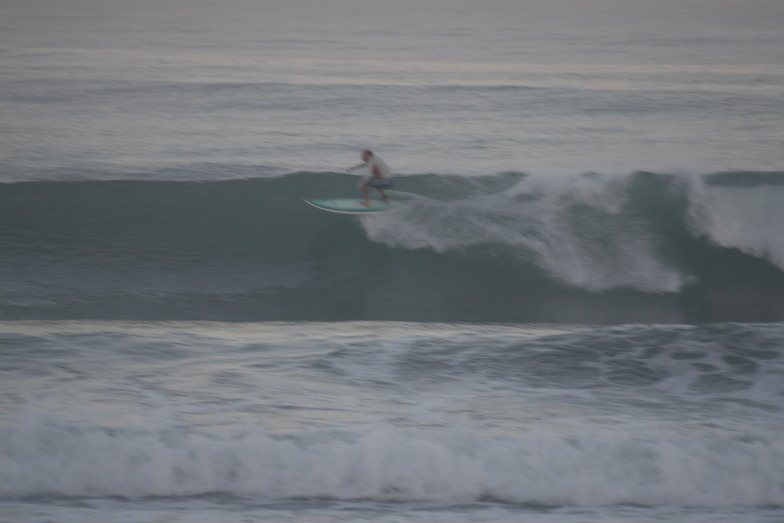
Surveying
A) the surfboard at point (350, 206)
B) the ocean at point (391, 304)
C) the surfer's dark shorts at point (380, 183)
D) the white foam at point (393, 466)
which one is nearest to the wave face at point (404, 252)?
the ocean at point (391, 304)

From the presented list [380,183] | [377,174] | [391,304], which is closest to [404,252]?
[380,183]

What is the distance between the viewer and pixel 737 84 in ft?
95.8

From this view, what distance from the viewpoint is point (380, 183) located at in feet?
39.9

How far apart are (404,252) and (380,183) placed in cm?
106

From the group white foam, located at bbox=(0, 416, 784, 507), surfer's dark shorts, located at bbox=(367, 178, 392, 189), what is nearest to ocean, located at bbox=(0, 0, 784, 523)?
white foam, located at bbox=(0, 416, 784, 507)

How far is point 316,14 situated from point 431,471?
59855 millimetres

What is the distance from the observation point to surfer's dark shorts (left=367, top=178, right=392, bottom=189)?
1216cm

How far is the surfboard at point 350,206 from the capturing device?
1248 cm

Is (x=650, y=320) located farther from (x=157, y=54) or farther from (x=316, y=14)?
(x=316, y=14)

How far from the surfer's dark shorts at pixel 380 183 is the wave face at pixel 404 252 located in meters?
0.60

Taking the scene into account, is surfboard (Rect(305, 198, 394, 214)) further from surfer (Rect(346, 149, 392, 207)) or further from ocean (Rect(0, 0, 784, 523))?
surfer (Rect(346, 149, 392, 207))

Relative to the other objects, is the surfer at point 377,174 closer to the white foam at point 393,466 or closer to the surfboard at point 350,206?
the surfboard at point 350,206

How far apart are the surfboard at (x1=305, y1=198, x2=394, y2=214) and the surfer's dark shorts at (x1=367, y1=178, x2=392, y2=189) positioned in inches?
18.3

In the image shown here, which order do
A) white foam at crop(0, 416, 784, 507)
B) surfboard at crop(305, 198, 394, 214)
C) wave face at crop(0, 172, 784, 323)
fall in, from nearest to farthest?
1. white foam at crop(0, 416, 784, 507)
2. wave face at crop(0, 172, 784, 323)
3. surfboard at crop(305, 198, 394, 214)
